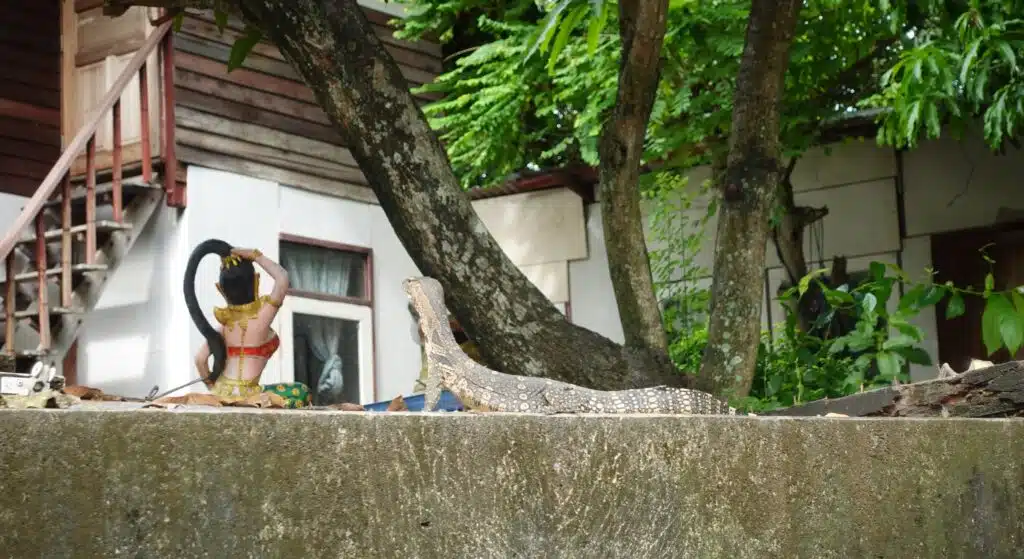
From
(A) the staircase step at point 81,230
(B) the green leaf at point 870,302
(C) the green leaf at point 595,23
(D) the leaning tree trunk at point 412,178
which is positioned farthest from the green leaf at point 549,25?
(A) the staircase step at point 81,230

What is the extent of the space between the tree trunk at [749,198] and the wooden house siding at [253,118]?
16.9 ft

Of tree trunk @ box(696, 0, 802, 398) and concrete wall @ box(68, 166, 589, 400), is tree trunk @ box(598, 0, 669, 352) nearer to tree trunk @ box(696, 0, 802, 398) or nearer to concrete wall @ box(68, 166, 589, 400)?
tree trunk @ box(696, 0, 802, 398)

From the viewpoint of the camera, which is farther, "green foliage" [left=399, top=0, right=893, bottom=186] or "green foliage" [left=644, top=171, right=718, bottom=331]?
"green foliage" [left=644, top=171, right=718, bottom=331]

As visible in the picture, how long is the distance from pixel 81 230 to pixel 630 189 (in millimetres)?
4843

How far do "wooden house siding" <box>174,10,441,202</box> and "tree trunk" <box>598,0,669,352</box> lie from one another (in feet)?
16.0

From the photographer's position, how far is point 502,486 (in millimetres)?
2750

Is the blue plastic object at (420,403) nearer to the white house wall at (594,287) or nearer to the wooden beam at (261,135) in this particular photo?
the wooden beam at (261,135)

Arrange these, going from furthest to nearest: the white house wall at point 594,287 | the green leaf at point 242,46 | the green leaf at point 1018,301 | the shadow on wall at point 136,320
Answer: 1. the white house wall at point 594,287
2. the shadow on wall at point 136,320
3. the green leaf at point 1018,301
4. the green leaf at point 242,46

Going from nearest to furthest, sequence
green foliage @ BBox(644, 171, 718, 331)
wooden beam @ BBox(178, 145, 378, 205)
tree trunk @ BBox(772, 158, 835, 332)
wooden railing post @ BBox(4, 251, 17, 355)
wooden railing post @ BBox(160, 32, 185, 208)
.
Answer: wooden railing post @ BBox(4, 251, 17, 355), wooden railing post @ BBox(160, 32, 185, 208), wooden beam @ BBox(178, 145, 378, 205), tree trunk @ BBox(772, 158, 835, 332), green foliage @ BBox(644, 171, 718, 331)

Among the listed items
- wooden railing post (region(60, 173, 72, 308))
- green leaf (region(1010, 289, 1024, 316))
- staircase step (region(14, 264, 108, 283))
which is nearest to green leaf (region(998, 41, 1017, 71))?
green leaf (region(1010, 289, 1024, 316))

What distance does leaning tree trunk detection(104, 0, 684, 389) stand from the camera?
19.0ft

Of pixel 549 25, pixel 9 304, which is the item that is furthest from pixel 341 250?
pixel 549 25

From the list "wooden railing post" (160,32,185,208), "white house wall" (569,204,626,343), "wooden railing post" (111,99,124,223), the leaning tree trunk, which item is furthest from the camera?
"white house wall" (569,204,626,343)

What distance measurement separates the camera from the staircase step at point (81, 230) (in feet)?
31.6
